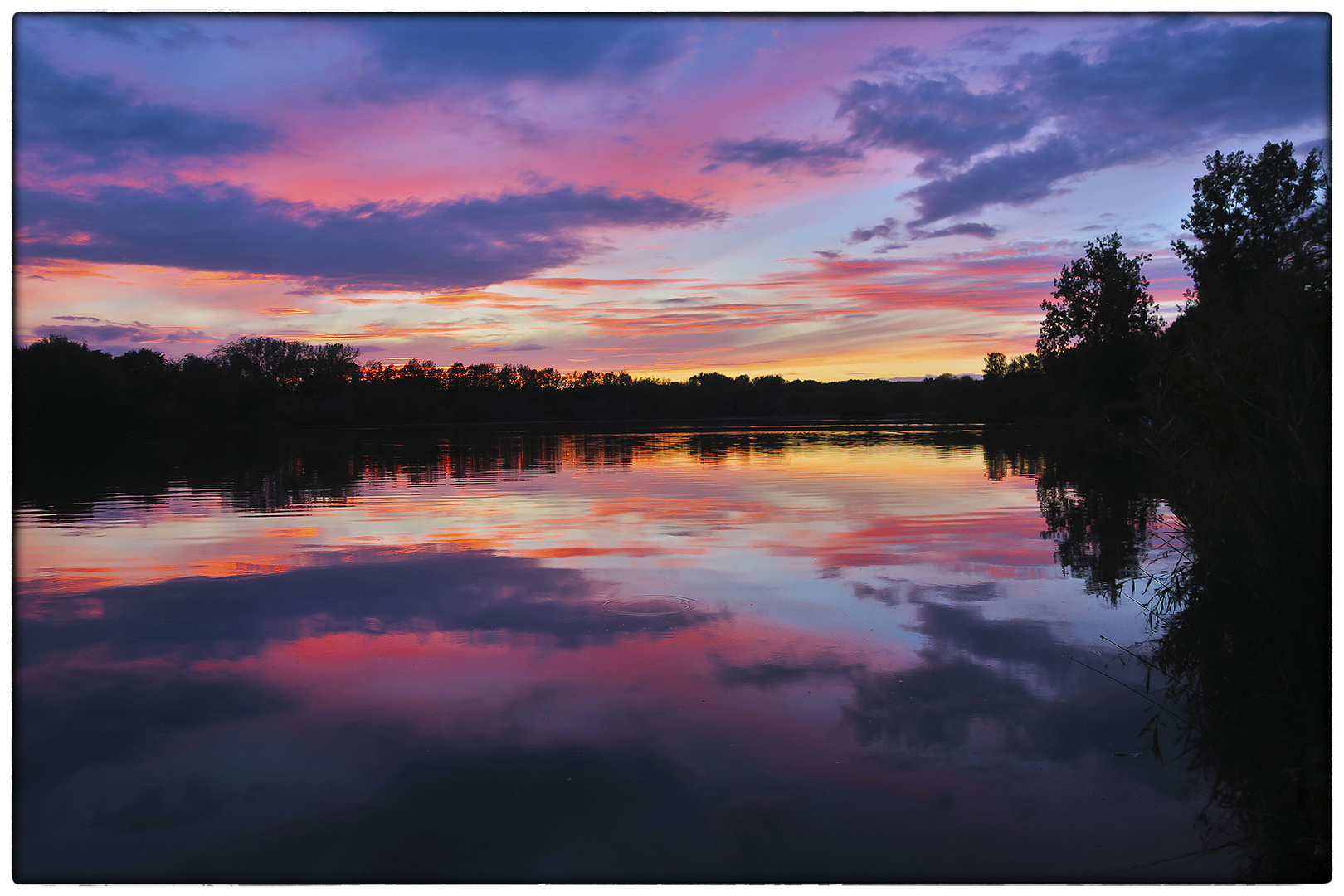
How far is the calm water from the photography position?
13.0ft

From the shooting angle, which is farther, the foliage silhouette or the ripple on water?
the ripple on water

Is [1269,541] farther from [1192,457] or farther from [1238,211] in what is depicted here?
[1238,211]

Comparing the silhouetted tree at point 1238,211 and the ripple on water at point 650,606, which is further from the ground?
the silhouetted tree at point 1238,211

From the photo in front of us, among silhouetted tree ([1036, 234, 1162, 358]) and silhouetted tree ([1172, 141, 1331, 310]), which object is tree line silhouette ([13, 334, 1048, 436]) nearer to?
silhouetted tree ([1036, 234, 1162, 358])

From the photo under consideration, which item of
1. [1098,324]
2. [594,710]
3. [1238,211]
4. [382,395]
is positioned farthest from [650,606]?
[382,395]

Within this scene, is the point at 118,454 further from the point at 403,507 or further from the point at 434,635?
the point at 434,635

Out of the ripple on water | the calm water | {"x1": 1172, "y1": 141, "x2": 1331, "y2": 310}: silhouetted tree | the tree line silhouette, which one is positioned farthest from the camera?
the tree line silhouette

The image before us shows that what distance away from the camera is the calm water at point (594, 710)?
156 inches

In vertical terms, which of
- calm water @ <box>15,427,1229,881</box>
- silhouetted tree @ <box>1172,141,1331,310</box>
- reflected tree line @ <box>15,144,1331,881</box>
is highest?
silhouetted tree @ <box>1172,141,1331,310</box>

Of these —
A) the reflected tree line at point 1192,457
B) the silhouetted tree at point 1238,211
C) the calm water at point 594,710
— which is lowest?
the calm water at point 594,710

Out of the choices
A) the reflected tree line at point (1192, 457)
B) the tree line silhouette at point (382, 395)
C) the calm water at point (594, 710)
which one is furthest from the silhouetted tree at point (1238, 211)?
the tree line silhouette at point (382, 395)

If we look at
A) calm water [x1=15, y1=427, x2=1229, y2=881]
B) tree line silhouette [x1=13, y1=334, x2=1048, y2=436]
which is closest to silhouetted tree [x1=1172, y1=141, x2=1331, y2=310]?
calm water [x1=15, y1=427, x2=1229, y2=881]

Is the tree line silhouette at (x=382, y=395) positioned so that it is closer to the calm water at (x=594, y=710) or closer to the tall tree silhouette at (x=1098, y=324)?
the tall tree silhouette at (x=1098, y=324)

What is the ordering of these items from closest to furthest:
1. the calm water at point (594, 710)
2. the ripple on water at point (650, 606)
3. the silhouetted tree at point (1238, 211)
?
1. the calm water at point (594, 710)
2. the ripple on water at point (650, 606)
3. the silhouetted tree at point (1238, 211)
